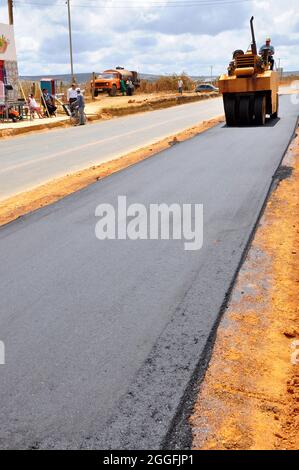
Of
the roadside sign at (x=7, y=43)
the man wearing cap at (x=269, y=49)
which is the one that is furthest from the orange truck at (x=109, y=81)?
the man wearing cap at (x=269, y=49)

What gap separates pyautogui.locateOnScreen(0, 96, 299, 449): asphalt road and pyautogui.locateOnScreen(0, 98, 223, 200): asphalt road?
126 inches

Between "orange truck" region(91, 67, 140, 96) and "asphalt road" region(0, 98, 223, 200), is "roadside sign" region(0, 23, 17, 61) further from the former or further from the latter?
"orange truck" region(91, 67, 140, 96)

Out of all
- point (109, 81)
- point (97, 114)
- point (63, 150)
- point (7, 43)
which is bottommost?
point (63, 150)

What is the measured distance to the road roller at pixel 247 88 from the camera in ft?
61.0

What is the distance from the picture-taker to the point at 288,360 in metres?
A: 3.79

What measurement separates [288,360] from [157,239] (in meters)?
3.02

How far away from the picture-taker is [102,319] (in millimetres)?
4355

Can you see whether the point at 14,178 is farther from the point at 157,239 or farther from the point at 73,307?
the point at 73,307

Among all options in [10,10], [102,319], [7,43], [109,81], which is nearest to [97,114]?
[7,43]

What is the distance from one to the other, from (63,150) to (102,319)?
12313 millimetres

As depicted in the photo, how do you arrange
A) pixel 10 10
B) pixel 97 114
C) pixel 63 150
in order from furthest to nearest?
pixel 10 10
pixel 97 114
pixel 63 150

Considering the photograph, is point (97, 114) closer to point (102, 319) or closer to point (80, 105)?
point (80, 105)

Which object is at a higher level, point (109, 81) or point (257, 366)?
point (109, 81)
